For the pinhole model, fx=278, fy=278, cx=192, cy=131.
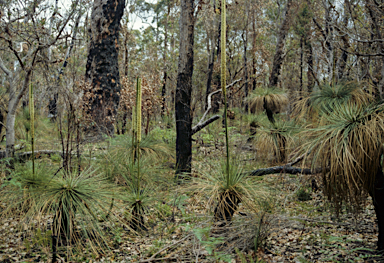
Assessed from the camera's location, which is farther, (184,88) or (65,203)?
(184,88)

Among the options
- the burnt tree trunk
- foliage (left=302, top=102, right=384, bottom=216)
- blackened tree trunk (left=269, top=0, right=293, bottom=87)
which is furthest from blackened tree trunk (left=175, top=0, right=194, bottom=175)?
blackened tree trunk (left=269, top=0, right=293, bottom=87)

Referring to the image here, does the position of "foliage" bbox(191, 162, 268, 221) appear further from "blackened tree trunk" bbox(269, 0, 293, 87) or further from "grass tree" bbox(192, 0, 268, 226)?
"blackened tree trunk" bbox(269, 0, 293, 87)

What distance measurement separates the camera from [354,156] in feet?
6.86

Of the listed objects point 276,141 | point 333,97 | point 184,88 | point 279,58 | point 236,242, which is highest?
point 279,58

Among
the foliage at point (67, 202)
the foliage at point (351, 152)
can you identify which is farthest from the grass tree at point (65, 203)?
the foliage at point (351, 152)

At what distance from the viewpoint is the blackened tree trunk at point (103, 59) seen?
21.0 ft

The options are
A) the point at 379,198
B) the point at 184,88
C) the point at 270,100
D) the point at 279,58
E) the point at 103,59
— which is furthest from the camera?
the point at 279,58

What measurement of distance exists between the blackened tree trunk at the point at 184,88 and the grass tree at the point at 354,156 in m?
2.21

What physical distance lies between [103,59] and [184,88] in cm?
325

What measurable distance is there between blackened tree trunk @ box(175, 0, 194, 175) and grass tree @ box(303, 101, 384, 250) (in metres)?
2.21

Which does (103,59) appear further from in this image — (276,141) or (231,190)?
(231,190)

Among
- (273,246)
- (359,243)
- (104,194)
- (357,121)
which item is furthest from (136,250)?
(357,121)

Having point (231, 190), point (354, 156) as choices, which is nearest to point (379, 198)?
point (354, 156)

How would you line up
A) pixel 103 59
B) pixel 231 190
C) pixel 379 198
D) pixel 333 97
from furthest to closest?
pixel 103 59 → pixel 333 97 → pixel 231 190 → pixel 379 198
